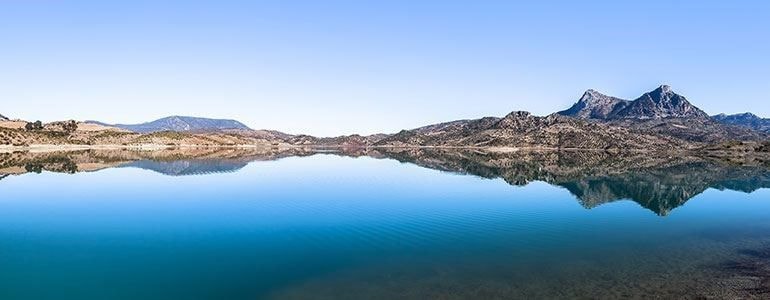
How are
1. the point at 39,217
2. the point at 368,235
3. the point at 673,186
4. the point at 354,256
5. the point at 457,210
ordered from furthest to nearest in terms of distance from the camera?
1. the point at 673,186
2. the point at 457,210
3. the point at 39,217
4. the point at 368,235
5. the point at 354,256

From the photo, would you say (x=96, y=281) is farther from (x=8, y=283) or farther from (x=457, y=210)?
(x=457, y=210)

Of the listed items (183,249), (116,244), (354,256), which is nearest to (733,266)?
(354,256)

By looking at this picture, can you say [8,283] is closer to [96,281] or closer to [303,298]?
[96,281]

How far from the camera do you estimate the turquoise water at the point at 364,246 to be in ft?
91.8

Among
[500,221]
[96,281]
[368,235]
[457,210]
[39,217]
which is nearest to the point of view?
[96,281]

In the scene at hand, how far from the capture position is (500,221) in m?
52.5

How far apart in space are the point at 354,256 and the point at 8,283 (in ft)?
65.0

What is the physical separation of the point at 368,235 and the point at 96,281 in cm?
2086

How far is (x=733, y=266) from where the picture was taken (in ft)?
116

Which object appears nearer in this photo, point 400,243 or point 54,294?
point 54,294

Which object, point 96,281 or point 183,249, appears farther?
point 183,249

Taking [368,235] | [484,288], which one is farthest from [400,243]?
[484,288]

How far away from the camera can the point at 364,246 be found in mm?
38281

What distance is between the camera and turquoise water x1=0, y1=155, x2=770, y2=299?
2798cm
